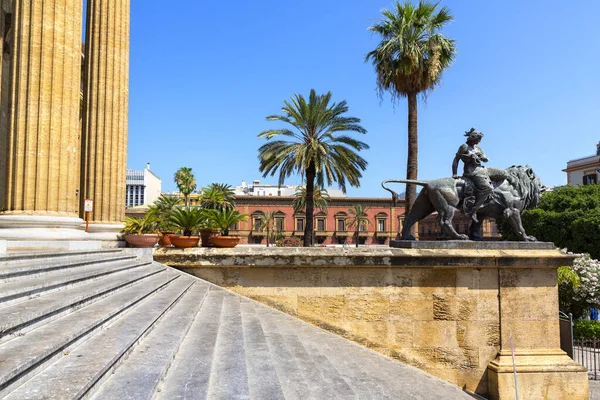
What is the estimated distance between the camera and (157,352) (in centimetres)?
285

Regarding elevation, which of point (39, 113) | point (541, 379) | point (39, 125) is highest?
point (39, 113)

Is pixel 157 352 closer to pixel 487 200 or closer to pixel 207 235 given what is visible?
pixel 207 235

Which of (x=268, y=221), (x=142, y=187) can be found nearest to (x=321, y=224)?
(x=268, y=221)

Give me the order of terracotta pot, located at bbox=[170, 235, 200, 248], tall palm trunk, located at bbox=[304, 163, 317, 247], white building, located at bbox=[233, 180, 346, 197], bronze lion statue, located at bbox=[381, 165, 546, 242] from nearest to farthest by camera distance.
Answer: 1. bronze lion statue, located at bbox=[381, 165, 546, 242]
2. terracotta pot, located at bbox=[170, 235, 200, 248]
3. tall palm trunk, located at bbox=[304, 163, 317, 247]
4. white building, located at bbox=[233, 180, 346, 197]

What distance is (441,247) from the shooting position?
269 inches


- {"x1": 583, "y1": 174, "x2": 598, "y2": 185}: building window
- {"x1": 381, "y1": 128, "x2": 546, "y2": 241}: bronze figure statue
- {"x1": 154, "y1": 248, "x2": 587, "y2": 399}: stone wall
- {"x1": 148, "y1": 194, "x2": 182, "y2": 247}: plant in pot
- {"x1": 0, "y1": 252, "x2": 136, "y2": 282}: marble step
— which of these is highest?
{"x1": 583, "y1": 174, "x2": 598, "y2": 185}: building window

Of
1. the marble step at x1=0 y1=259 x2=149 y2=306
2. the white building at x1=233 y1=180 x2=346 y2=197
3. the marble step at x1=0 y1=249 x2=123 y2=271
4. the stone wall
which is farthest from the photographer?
the white building at x1=233 y1=180 x2=346 y2=197

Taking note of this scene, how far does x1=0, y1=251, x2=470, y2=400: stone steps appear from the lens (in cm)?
220

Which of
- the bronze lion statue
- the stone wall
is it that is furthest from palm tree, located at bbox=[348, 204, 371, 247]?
the stone wall

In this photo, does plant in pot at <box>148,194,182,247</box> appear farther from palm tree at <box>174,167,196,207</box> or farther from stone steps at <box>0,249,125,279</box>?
palm tree at <box>174,167,196,207</box>

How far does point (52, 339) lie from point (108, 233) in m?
7.70

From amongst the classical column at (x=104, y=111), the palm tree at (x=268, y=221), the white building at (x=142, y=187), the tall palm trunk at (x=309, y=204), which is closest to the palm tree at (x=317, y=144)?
the tall palm trunk at (x=309, y=204)

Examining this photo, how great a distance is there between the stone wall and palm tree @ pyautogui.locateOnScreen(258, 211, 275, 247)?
46510 mm

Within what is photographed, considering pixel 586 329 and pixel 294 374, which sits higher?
pixel 294 374
